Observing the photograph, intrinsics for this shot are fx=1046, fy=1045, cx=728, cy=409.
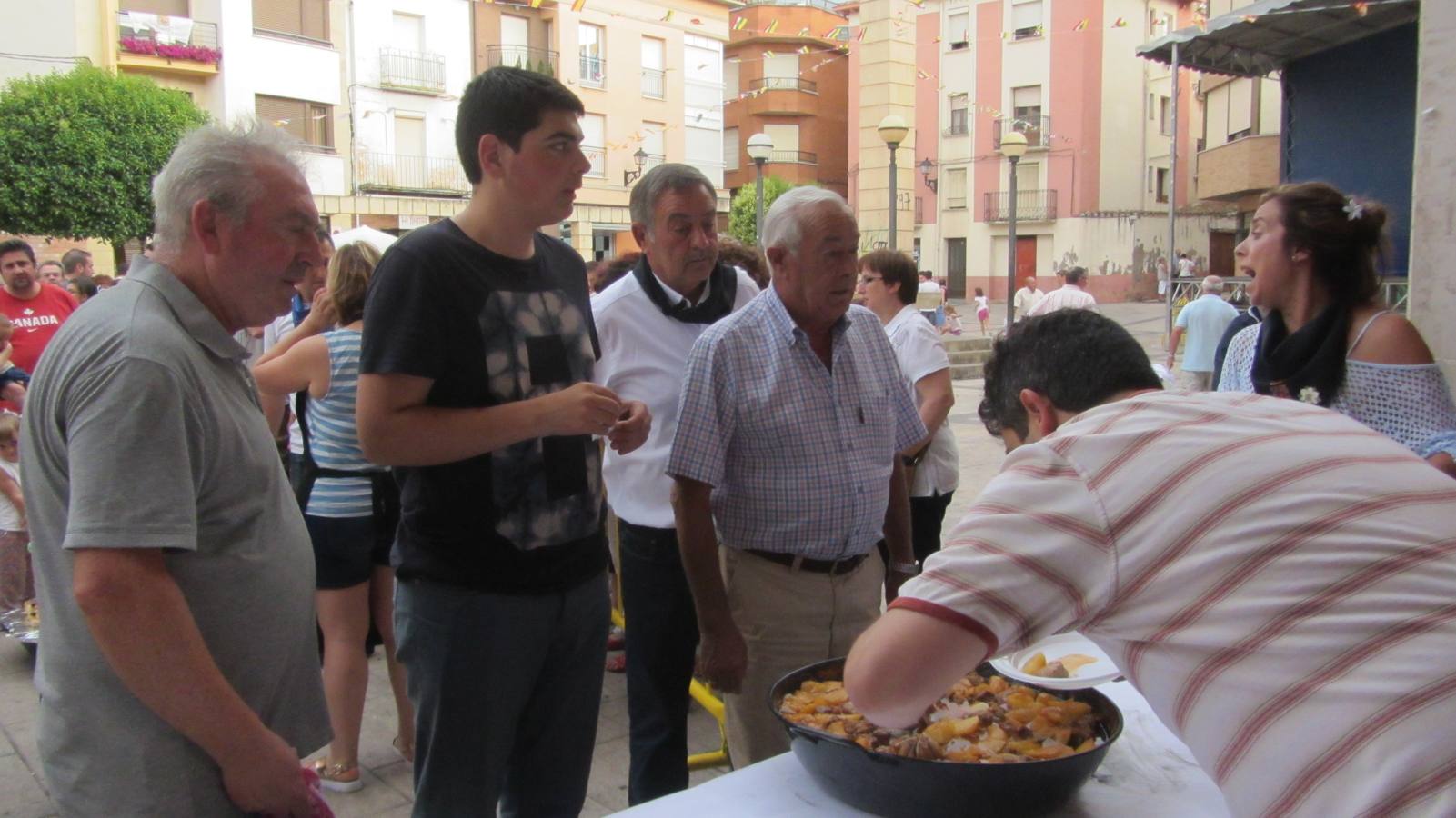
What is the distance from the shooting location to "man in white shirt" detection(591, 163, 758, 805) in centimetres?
281

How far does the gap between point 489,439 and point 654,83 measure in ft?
99.3

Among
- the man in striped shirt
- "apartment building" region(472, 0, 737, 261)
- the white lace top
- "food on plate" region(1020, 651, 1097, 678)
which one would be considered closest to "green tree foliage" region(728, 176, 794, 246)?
"apartment building" region(472, 0, 737, 261)

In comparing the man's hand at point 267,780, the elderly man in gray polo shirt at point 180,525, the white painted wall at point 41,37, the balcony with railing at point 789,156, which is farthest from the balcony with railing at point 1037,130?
the man's hand at point 267,780

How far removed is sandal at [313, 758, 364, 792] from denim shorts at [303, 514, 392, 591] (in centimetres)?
60

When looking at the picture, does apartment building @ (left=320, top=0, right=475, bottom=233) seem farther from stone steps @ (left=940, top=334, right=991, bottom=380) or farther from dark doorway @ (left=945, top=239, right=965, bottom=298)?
dark doorway @ (left=945, top=239, right=965, bottom=298)

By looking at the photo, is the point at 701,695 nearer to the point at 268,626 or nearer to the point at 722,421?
the point at 722,421

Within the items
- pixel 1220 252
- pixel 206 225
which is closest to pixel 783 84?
pixel 1220 252

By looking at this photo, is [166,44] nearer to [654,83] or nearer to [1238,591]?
[654,83]

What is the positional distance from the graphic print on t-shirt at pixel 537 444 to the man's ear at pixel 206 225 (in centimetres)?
56

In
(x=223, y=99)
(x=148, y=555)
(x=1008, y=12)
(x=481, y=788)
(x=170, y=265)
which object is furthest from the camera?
(x=1008, y=12)

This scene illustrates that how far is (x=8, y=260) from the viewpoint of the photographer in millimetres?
6234

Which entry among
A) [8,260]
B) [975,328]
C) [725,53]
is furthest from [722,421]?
[725,53]

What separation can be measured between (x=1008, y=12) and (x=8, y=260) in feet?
105

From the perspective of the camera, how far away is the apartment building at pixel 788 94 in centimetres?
3631
